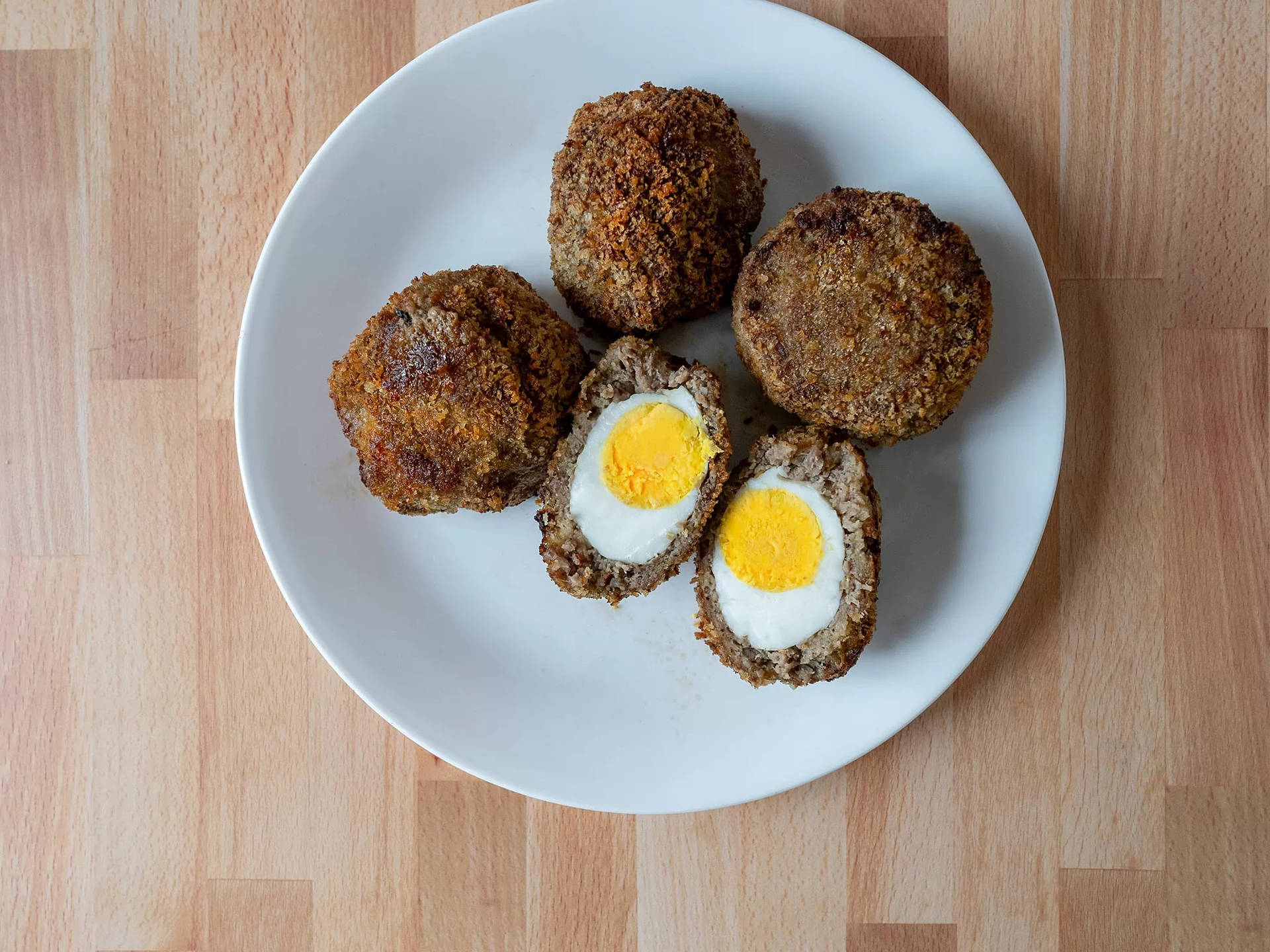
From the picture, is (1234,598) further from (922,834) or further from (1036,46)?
(1036,46)

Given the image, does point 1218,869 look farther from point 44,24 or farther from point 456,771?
point 44,24

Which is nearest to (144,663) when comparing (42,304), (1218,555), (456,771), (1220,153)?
(456,771)

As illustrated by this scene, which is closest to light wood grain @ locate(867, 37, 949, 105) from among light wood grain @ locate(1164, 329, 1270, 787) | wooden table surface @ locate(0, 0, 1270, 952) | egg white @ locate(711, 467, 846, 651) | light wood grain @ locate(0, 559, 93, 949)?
wooden table surface @ locate(0, 0, 1270, 952)

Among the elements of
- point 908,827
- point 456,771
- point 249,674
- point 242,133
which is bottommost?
point 908,827

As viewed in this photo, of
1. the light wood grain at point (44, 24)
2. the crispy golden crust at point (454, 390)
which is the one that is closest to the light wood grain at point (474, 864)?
the crispy golden crust at point (454, 390)

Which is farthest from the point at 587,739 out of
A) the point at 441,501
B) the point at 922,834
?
the point at 922,834

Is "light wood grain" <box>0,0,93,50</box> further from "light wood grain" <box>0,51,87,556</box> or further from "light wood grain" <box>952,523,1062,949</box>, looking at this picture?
"light wood grain" <box>952,523,1062,949</box>

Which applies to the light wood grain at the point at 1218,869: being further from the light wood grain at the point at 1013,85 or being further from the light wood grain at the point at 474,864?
the light wood grain at the point at 474,864

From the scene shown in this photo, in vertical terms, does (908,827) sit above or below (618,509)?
below
